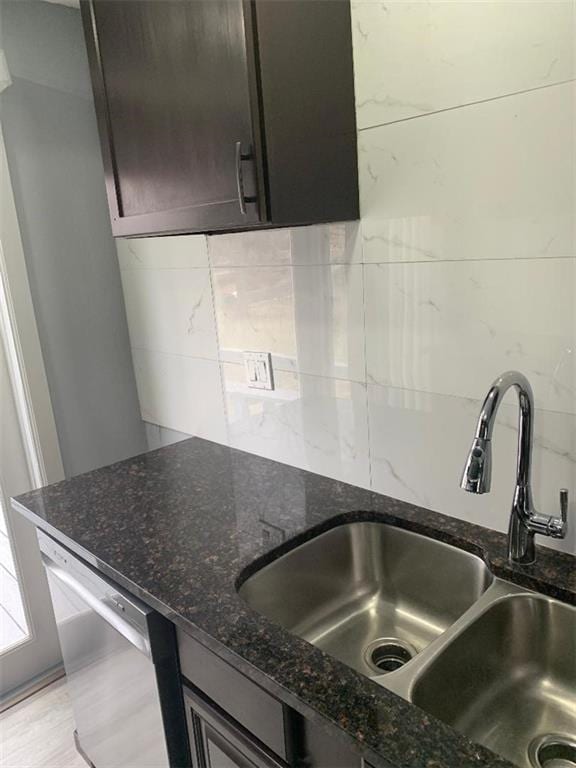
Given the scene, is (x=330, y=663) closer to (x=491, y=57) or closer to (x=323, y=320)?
(x=323, y=320)

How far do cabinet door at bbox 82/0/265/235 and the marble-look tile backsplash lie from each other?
31 centimetres

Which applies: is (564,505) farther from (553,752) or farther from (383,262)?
(383,262)

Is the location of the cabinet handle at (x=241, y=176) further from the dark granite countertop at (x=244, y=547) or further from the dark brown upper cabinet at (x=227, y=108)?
the dark granite countertop at (x=244, y=547)

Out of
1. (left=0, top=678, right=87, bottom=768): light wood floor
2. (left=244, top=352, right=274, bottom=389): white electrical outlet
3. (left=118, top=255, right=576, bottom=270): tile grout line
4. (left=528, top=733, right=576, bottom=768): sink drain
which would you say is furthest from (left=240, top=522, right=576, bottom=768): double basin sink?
(left=0, top=678, right=87, bottom=768): light wood floor

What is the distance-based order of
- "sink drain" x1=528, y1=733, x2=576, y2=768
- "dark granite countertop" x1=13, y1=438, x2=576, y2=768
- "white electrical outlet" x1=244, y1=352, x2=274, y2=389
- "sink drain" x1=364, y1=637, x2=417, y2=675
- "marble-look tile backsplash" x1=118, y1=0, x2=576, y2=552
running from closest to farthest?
"dark granite countertop" x1=13, y1=438, x2=576, y2=768 < "sink drain" x1=528, y1=733, x2=576, y2=768 < "marble-look tile backsplash" x1=118, y1=0, x2=576, y2=552 < "sink drain" x1=364, y1=637, x2=417, y2=675 < "white electrical outlet" x1=244, y1=352, x2=274, y2=389

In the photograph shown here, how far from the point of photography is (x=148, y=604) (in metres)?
1.15

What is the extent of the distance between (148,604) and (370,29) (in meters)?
1.24

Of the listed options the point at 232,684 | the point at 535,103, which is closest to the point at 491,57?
Result: the point at 535,103

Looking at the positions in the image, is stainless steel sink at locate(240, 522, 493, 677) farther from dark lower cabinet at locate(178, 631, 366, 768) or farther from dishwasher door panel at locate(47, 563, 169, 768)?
dishwasher door panel at locate(47, 563, 169, 768)

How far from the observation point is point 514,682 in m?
1.08

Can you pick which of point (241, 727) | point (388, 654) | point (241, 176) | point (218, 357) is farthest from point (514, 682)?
point (218, 357)

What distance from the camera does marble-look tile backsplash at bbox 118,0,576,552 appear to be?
104 centimetres

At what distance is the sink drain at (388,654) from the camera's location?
3.93 feet

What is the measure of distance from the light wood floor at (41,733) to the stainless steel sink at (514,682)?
142 cm
